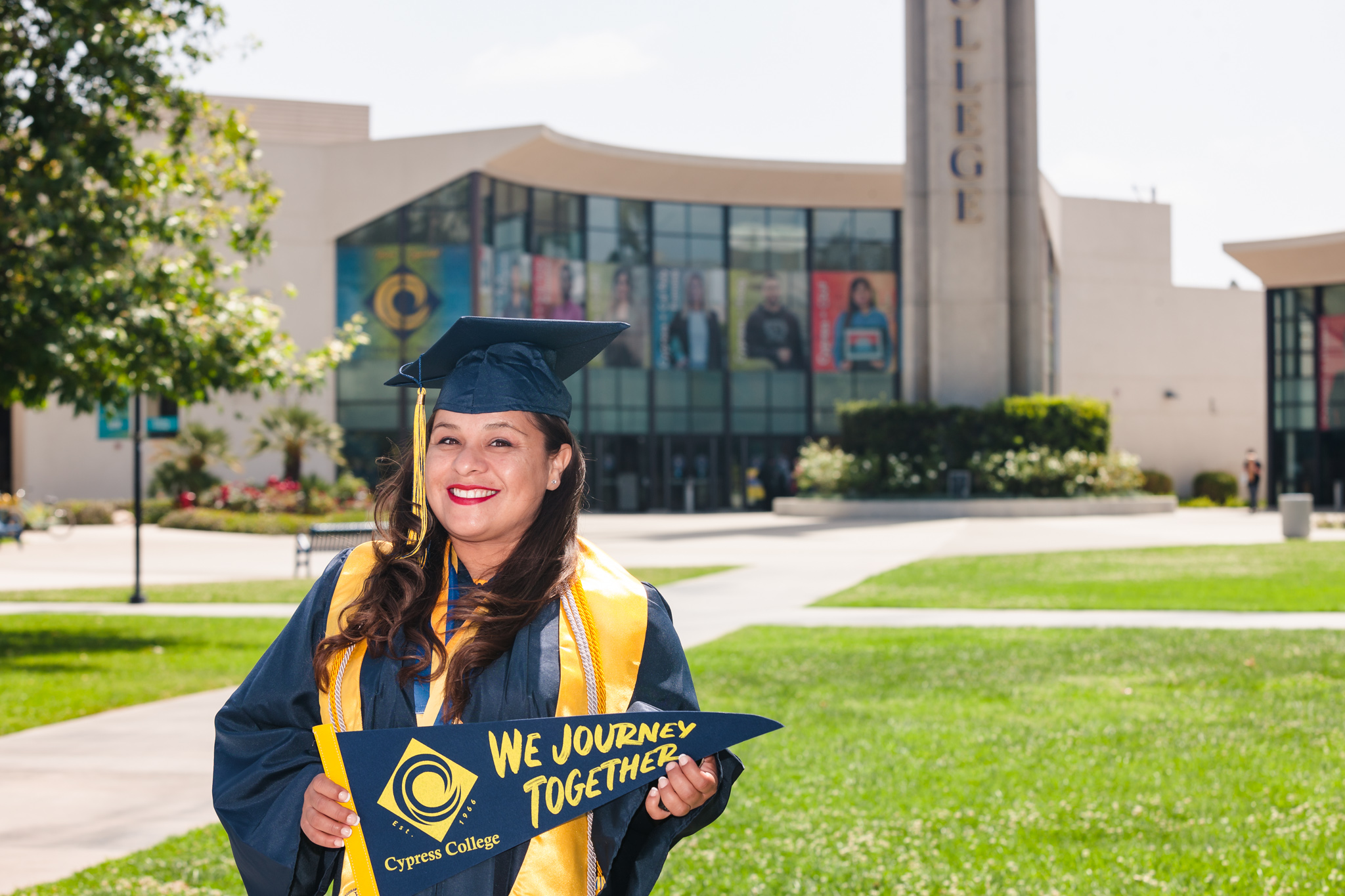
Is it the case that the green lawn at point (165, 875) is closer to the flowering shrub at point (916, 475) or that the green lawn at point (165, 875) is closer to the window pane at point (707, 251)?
the flowering shrub at point (916, 475)

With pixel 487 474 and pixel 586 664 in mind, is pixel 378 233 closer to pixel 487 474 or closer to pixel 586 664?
pixel 487 474

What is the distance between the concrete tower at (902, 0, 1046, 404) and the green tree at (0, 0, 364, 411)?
24877 millimetres

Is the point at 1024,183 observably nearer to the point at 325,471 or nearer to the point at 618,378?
the point at 618,378

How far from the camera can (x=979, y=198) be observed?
110ft

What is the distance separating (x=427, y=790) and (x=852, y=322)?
146 ft

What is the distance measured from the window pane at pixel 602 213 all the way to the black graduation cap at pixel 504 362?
41.6 m

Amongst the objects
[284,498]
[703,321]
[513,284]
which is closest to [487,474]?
[284,498]

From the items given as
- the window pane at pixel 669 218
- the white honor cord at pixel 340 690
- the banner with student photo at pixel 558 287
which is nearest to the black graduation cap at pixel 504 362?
the white honor cord at pixel 340 690

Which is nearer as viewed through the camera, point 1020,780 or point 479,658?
point 479,658

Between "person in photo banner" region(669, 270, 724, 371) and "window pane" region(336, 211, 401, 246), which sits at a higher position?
"window pane" region(336, 211, 401, 246)

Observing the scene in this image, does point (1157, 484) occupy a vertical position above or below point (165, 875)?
above

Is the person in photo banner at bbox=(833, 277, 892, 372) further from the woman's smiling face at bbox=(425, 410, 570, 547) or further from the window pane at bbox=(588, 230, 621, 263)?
the woman's smiling face at bbox=(425, 410, 570, 547)

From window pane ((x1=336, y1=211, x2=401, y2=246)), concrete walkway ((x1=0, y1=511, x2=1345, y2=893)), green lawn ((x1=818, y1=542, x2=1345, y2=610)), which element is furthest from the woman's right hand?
window pane ((x1=336, y1=211, x2=401, y2=246))

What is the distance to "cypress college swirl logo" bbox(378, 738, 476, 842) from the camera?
2133 mm
